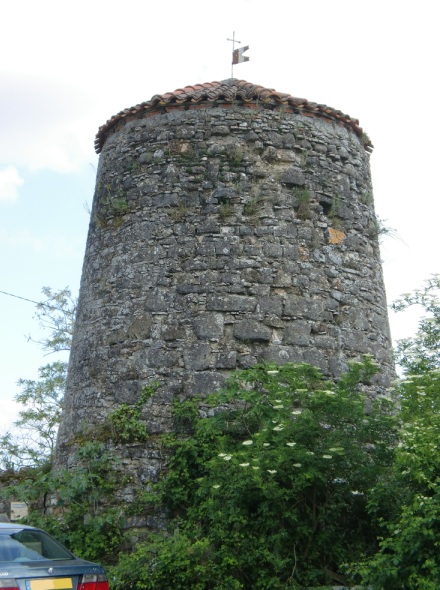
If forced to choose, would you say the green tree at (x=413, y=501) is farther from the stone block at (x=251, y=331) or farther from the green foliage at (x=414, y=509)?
the stone block at (x=251, y=331)

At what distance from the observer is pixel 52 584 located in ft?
18.1

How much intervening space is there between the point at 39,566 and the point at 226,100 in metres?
6.10

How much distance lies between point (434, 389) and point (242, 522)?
2.14m

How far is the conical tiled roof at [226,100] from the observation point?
9781 millimetres

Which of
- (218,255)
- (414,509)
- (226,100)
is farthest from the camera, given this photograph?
(226,100)

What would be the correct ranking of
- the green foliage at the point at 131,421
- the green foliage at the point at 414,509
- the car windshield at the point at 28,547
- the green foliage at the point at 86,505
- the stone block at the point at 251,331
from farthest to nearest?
1. the stone block at the point at 251,331
2. the green foliage at the point at 131,421
3. the green foliage at the point at 86,505
4. the green foliage at the point at 414,509
5. the car windshield at the point at 28,547

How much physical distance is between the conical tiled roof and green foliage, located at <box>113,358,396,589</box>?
3630 millimetres

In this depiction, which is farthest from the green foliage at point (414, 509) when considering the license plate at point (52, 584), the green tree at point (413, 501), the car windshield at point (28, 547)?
the car windshield at point (28, 547)

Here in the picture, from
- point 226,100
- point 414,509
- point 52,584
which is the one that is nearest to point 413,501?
point 414,509

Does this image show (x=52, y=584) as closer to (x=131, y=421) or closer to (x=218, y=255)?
(x=131, y=421)

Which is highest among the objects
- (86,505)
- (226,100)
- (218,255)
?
(226,100)

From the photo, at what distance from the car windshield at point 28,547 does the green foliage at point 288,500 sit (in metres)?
1.44

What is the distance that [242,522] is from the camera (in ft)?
24.4

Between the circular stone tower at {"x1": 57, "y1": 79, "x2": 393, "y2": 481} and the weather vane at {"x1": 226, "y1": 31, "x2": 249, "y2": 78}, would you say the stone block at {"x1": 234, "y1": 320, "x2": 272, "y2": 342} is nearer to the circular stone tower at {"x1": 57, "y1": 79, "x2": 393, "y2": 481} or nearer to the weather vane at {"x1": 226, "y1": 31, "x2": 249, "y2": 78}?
the circular stone tower at {"x1": 57, "y1": 79, "x2": 393, "y2": 481}
